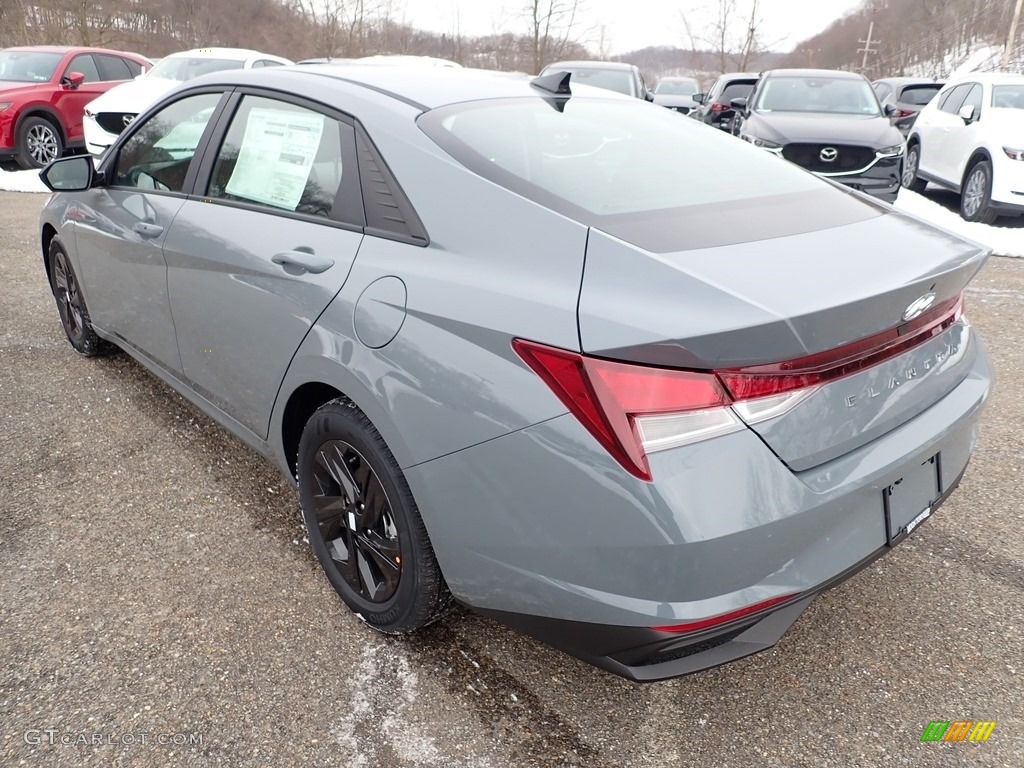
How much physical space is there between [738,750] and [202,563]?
170 cm

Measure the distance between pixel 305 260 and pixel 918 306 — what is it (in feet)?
5.03

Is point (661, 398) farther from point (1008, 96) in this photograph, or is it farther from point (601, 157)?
point (1008, 96)

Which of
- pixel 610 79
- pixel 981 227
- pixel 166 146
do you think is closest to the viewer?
pixel 166 146

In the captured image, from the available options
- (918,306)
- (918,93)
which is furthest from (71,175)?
(918,93)

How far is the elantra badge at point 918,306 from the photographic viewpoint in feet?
5.41

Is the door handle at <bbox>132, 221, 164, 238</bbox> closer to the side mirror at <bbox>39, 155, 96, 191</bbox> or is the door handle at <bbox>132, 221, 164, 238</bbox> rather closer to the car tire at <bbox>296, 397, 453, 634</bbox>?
the side mirror at <bbox>39, 155, 96, 191</bbox>

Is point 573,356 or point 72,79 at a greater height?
point 72,79

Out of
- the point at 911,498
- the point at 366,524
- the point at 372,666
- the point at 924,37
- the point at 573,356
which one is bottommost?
the point at 372,666

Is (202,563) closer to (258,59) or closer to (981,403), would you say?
(981,403)

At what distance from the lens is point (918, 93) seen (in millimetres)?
14461

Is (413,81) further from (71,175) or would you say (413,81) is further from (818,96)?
(818,96)

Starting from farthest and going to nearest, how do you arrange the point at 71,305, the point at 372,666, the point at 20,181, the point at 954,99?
the point at 20,181, the point at 954,99, the point at 71,305, the point at 372,666

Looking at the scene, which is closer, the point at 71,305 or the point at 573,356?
the point at 573,356

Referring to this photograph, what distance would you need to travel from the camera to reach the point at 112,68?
11.4 meters
